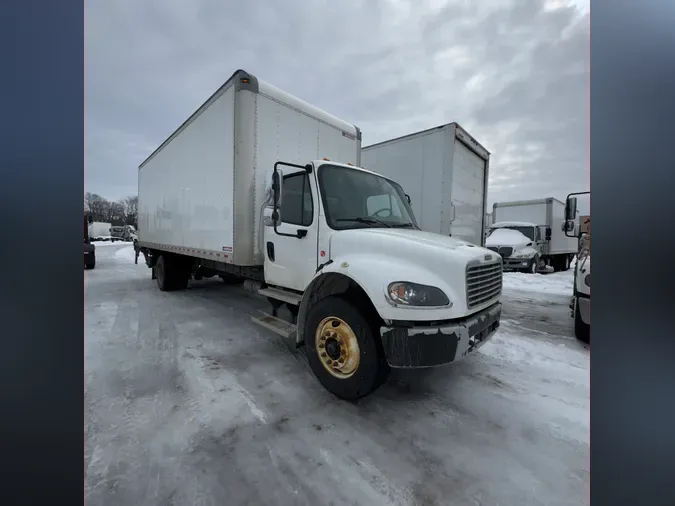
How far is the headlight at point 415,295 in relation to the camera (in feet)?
8.34

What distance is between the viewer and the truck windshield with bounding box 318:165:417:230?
3.65 m

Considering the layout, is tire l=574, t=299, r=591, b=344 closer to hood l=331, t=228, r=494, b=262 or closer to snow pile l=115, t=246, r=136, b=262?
hood l=331, t=228, r=494, b=262

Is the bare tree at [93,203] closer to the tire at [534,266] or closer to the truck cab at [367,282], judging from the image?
the truck cab at [367,282]

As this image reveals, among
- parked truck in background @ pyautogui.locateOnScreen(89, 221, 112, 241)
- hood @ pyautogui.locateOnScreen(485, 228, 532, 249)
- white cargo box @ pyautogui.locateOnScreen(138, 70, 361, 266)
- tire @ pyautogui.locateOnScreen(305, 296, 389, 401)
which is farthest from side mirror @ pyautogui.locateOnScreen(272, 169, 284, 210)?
parked truck in background @ pyautogui.locateOnScreen(89, 221, 112, 241)

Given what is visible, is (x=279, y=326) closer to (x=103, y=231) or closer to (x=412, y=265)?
(x=412, y=265)

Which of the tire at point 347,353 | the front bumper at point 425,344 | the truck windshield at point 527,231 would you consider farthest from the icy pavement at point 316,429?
the truck windshield at point 527,231

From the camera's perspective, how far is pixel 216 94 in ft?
15.7

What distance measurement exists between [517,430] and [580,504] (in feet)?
2.34

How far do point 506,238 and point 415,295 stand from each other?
1346 cm

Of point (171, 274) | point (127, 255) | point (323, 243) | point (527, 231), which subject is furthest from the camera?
point (127, 255)

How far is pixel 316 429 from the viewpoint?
97.9 inches
